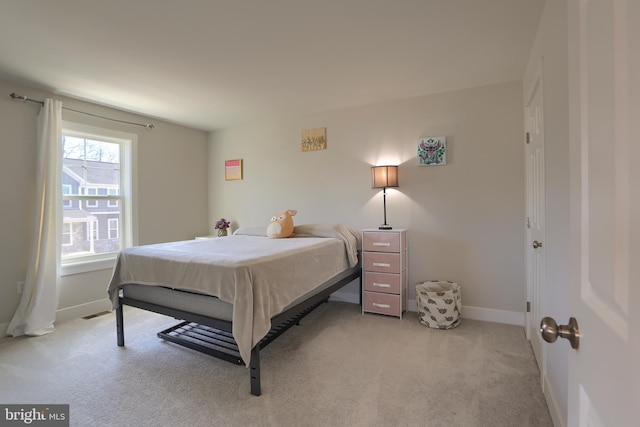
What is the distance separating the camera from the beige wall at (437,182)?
9.79ft

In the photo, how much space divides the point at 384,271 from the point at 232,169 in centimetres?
273

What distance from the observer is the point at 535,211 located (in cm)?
233

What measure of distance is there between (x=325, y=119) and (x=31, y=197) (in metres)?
3.18

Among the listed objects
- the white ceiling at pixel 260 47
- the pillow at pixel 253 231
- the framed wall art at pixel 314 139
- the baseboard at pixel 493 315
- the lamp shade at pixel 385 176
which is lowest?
the baseboard at pixel 493 315

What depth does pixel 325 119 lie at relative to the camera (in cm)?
387

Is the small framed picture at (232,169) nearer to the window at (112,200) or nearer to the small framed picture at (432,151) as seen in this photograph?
the window at (112,200)

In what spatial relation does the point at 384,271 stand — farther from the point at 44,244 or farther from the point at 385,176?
the point at 44,244

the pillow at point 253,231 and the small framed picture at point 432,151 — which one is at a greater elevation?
the small framed picture at point 432,151

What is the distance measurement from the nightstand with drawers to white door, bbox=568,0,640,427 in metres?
2.45

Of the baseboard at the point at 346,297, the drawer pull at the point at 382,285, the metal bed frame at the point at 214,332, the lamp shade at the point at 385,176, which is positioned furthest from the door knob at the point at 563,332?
the baseboard at the point at 346,297

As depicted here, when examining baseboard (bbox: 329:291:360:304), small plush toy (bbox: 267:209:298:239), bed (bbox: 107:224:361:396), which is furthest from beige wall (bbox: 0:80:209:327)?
baseboard (bbox: 329:291:360:304)

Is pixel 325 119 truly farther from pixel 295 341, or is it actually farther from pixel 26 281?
pixel 26 281

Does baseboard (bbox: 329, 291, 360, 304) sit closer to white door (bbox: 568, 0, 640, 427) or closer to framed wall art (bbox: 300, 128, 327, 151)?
framed wall art (bbox: 300, 128, 327, 151)

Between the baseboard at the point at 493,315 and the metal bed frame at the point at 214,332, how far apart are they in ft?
4.42
